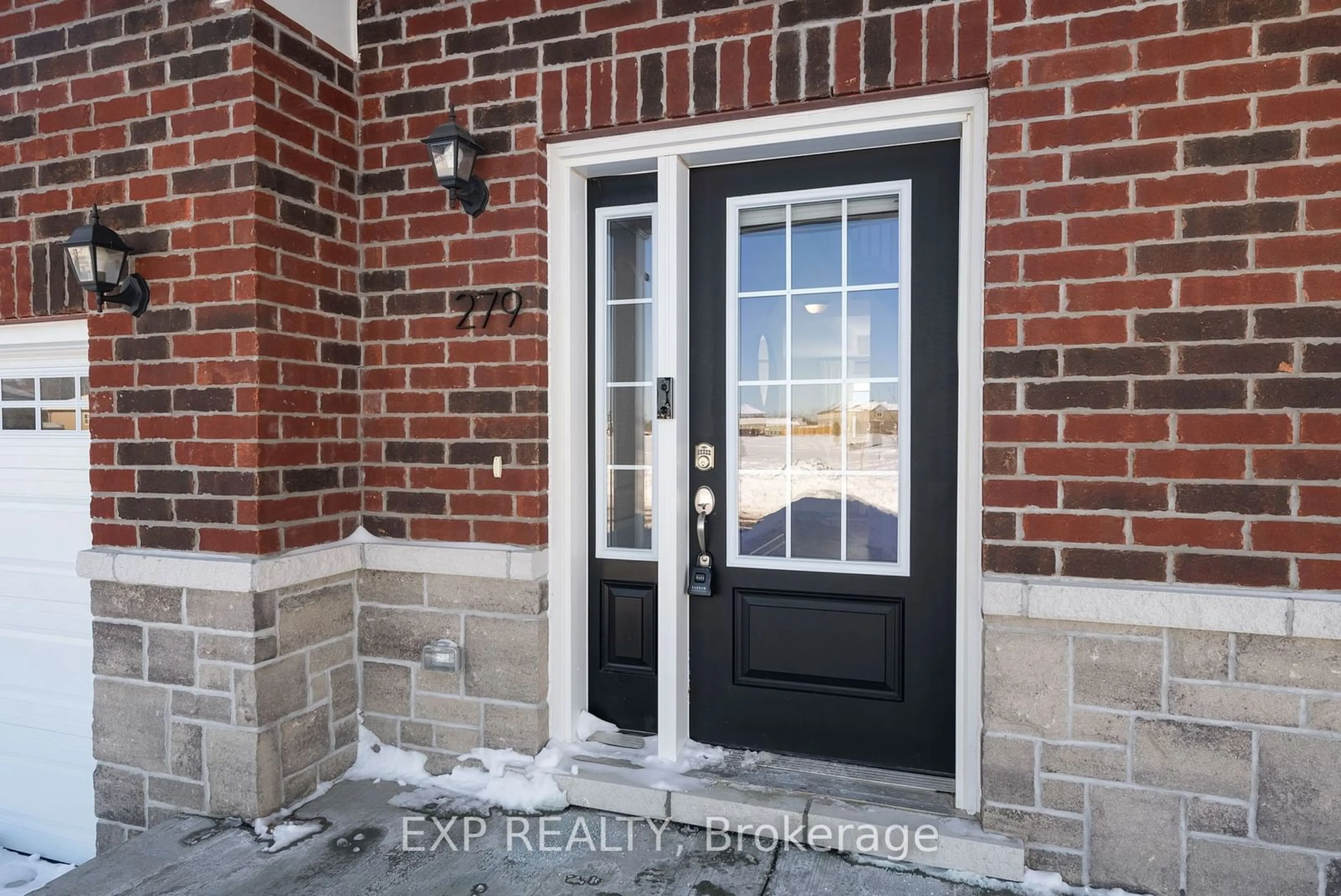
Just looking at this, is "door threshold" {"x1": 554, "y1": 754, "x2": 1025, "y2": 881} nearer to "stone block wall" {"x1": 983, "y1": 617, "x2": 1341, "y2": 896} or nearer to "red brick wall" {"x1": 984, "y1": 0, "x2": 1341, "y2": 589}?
"stone block wall" {"x1": 983, "y1": 617, "x2": 1341, "y2": 896}

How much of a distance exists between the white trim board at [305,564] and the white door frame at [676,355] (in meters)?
0.19

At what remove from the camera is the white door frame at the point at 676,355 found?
246cm

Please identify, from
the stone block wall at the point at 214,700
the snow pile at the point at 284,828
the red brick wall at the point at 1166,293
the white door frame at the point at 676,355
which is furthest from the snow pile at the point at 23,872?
the red brick wall at the point at 1166,293

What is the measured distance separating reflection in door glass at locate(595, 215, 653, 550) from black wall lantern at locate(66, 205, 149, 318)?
1640 millimetres

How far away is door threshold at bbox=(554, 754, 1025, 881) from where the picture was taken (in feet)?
7.63

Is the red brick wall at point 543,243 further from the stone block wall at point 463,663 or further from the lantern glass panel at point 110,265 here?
the stone block wall at point 463,663

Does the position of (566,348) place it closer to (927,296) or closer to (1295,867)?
(927,296)

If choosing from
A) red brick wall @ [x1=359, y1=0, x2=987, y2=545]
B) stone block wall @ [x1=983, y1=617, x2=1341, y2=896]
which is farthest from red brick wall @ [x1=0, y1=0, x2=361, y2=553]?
stone block wall @ [x1=983, y1=617, x2=1341, y2=896]

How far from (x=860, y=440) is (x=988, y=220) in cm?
82

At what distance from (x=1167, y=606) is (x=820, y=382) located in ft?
4.08

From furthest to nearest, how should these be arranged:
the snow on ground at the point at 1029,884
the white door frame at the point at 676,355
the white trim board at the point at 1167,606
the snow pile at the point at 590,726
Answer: the snow pile at the point at 590,726
the white door frame at the point at 676,355
the snow on ground at the point at 1029,884
the white trim board at the point at 1167,606

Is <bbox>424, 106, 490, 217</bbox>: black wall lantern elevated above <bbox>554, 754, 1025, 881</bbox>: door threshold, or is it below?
above

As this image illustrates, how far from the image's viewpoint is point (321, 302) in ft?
9.57

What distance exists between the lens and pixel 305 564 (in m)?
2.80
